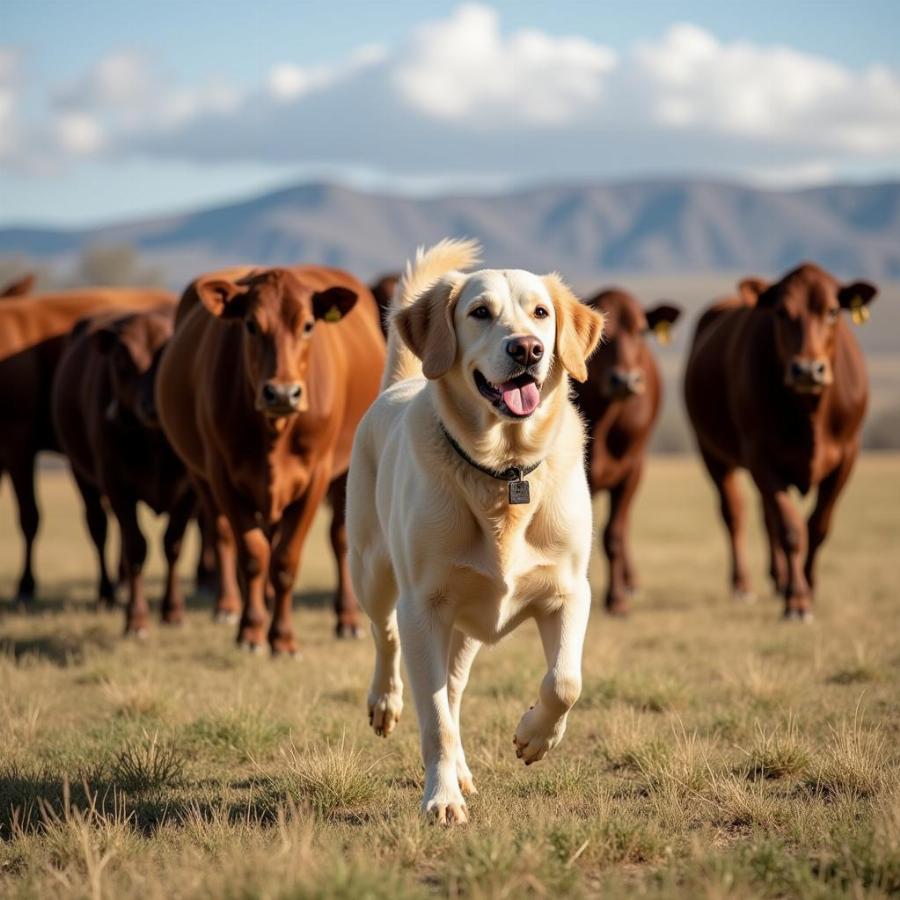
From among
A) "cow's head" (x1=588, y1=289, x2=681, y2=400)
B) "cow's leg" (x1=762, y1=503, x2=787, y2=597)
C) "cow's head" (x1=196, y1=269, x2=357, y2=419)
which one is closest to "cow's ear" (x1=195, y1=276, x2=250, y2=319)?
"cow's head" (x1=196, y1=269, x2=357, y2=419)

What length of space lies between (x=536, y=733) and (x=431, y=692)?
391 millimetres

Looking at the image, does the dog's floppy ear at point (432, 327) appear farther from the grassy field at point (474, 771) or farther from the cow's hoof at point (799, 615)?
the cow's hoof at point (799, 615)

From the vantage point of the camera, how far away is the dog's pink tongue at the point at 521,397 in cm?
457

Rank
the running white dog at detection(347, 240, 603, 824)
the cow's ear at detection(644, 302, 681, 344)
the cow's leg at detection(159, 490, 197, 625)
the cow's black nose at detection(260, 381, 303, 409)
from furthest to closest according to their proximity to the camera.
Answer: the cow's ear at detection(644, 302, 681, 344)
the cow's leg at detection(159, 490, 197, 625)
the cow's black nose at detection(260, 381, 303, 409)
the running white dog at detection(347, 240, 603, 824)

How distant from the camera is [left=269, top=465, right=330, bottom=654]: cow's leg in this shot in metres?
8.58

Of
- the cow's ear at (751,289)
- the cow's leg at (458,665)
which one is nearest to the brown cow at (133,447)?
the cow's ear at (751,289)

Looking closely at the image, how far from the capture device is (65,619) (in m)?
10.2

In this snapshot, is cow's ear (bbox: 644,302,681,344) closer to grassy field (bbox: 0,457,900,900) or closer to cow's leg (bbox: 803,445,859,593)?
cow's leg (bbox: 803,445,859,593)

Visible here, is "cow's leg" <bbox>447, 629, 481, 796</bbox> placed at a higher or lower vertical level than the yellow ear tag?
lower

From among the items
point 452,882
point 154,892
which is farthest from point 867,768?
point 154,892

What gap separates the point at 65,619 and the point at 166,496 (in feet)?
3.98

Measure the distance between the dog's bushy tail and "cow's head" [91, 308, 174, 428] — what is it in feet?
13.5

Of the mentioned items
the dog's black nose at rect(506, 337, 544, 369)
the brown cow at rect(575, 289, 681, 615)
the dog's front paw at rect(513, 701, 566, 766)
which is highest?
the dog's black nose at rect(506, 337, 544, 369)

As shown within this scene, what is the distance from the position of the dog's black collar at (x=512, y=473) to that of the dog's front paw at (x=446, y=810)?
102cm
